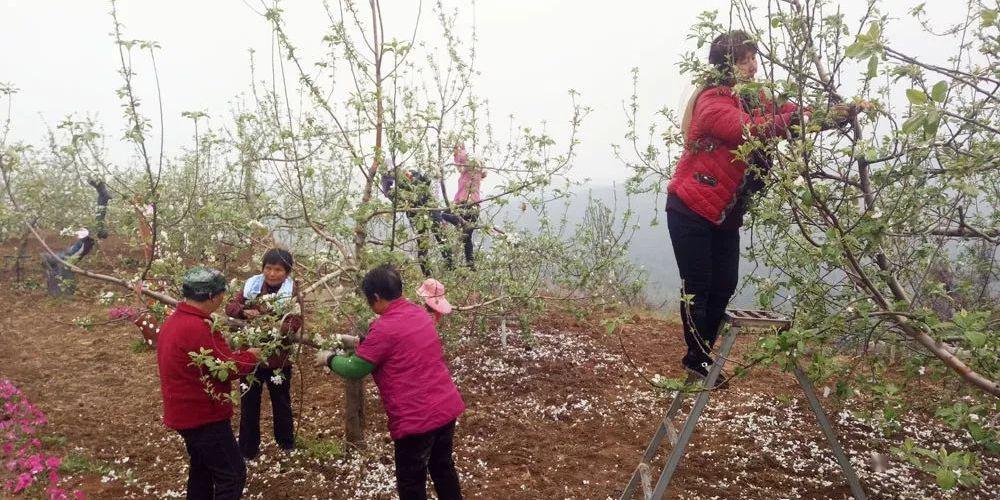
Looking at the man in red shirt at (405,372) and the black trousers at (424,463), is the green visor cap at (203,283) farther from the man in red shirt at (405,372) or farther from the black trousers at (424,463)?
the black trousers at (424,463)

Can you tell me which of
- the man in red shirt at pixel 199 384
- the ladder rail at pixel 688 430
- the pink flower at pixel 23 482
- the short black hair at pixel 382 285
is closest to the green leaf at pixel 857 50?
the ladder rail at pixel 688 430

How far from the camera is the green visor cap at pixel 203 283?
Result: 260 cm

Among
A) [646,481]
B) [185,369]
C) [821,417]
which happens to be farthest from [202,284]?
[821,417]

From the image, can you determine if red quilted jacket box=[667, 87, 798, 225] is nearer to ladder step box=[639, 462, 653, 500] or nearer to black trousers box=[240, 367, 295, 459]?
ladder step box=[639, 462, 653, 500]

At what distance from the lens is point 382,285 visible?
260cm

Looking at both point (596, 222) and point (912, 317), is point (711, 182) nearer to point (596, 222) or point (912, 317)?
point (912, 317)

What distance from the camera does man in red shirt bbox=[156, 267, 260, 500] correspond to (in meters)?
2.60

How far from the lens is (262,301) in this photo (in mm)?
2609

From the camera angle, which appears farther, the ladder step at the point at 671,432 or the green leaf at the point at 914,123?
the ladder step at the point at 671,432

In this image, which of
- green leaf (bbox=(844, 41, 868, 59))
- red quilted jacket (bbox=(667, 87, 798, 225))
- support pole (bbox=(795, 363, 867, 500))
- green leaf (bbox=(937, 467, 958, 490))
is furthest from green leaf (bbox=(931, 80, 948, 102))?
support pole (bbox=(795, 363, 867, 500))

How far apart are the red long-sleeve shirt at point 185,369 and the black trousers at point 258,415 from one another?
0.86m

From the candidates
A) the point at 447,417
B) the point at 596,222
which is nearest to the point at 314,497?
the point at 447,417

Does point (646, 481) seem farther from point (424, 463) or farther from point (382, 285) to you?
point (382, 285)

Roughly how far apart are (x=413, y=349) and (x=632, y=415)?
2230mm
